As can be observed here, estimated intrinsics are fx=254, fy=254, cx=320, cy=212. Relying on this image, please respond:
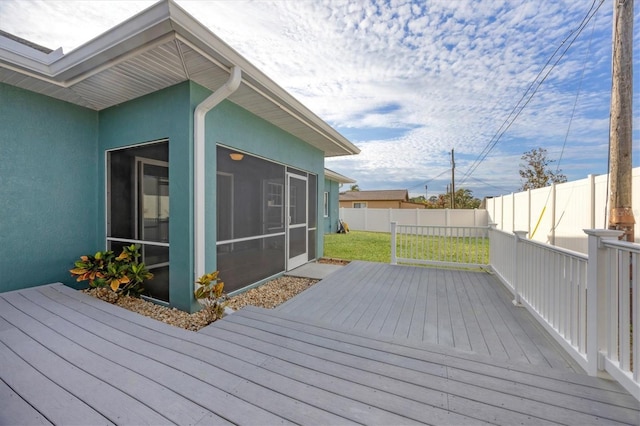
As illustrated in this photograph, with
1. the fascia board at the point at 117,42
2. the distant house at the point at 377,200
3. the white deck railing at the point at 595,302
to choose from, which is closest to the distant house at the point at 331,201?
the fascia board at the point at 117,42

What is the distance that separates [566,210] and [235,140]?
8.06 meters

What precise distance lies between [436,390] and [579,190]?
6.96 m

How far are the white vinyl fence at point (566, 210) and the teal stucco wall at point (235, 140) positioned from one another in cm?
569

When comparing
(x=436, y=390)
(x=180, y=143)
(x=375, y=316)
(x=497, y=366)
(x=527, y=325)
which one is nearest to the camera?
(x=436, y=390)

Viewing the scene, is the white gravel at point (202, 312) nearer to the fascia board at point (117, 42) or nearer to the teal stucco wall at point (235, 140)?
the teal stucco wall at point (235, 140)

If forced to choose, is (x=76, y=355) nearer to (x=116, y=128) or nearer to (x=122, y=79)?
(x=122, y=79)

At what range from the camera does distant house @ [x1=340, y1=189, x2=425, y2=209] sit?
28.2m

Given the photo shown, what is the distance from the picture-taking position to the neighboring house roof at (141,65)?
7.74 ft

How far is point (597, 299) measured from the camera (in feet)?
5.98

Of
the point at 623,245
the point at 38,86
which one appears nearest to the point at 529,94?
the point at 623,245

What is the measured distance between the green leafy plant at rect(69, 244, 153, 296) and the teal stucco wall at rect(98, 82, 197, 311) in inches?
21.1

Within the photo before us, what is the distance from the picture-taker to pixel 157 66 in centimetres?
288

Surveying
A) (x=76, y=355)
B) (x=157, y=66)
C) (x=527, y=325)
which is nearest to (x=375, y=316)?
(x=527, y=325)

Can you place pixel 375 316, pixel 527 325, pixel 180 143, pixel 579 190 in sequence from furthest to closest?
pixel 579 190 < pixel 180 143 < pixel 375 316 < pixel 527 325
